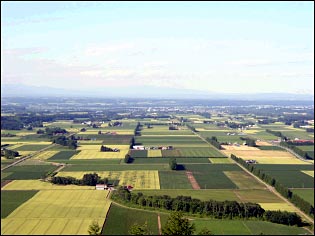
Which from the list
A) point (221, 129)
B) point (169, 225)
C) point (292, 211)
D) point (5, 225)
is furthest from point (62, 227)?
point (221, 129)

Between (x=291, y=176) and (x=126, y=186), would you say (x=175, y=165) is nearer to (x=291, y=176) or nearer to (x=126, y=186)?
(x=126, y=186)

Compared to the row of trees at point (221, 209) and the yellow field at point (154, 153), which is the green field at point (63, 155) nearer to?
the yellow field at point (154, 153)

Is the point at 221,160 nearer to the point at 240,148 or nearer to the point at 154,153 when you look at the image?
the point at 154,153

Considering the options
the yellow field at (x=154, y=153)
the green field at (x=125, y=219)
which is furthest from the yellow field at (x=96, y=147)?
the green field at (x=125, y=219)

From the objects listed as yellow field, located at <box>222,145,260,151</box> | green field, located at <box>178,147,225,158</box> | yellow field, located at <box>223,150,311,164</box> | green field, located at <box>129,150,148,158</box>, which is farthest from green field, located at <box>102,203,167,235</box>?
yellow field, located at <box>222,145,260,151</box>

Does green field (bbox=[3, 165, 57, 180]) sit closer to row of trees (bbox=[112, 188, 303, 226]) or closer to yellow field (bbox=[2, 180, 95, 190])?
yellow field (bbox=[2, 180, 95, 190])

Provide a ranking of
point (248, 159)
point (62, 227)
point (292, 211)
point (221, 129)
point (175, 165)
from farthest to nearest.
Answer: point (221, 129)
point (248, 159)
point (175, 165)
point (292, 211)
point (62, 227)
